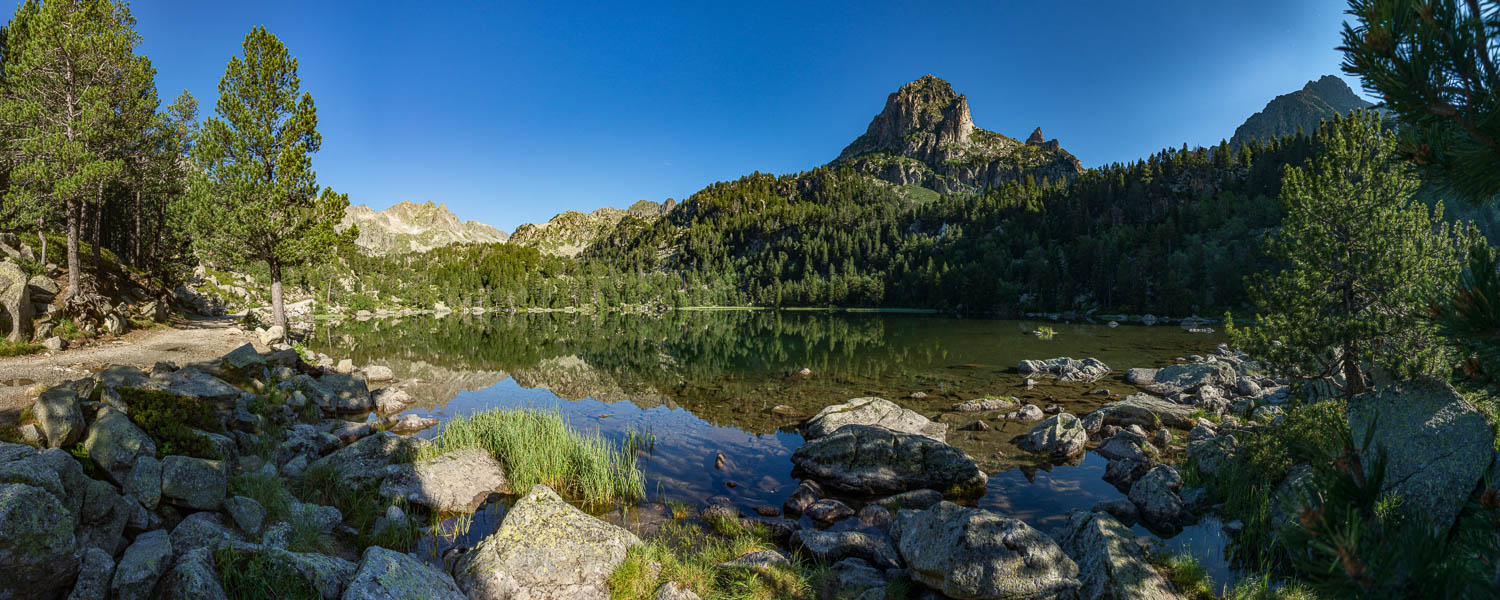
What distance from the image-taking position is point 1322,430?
9.73m

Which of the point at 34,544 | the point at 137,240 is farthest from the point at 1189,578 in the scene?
the point at 137,240

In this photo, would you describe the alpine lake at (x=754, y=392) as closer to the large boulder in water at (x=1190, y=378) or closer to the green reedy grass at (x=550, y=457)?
the green reedy grass at (x=550, y=457)

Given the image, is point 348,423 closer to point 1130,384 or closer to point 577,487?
point 577,487

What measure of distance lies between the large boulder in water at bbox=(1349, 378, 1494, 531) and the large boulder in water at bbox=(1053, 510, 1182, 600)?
2900 millimetres

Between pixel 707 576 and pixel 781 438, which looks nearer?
pixel 707 576

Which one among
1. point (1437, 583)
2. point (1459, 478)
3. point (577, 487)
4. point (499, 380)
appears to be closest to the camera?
point (1437, 583)

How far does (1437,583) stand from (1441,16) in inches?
115

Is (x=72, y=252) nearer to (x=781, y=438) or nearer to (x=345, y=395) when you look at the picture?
(x=345, y=395)

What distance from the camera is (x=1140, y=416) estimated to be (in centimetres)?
1905

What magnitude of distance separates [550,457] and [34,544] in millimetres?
9496

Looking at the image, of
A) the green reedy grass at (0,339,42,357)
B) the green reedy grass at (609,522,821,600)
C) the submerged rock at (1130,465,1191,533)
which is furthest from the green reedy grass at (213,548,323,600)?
the green reedy grass at (0,339,42,357)

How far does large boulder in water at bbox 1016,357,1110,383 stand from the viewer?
1172 inches

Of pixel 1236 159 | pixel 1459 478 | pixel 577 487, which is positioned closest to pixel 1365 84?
pixel 1459 478

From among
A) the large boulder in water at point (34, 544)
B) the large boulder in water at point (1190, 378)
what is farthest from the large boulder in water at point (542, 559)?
A: the large boulder in water at point (1190, 378)
